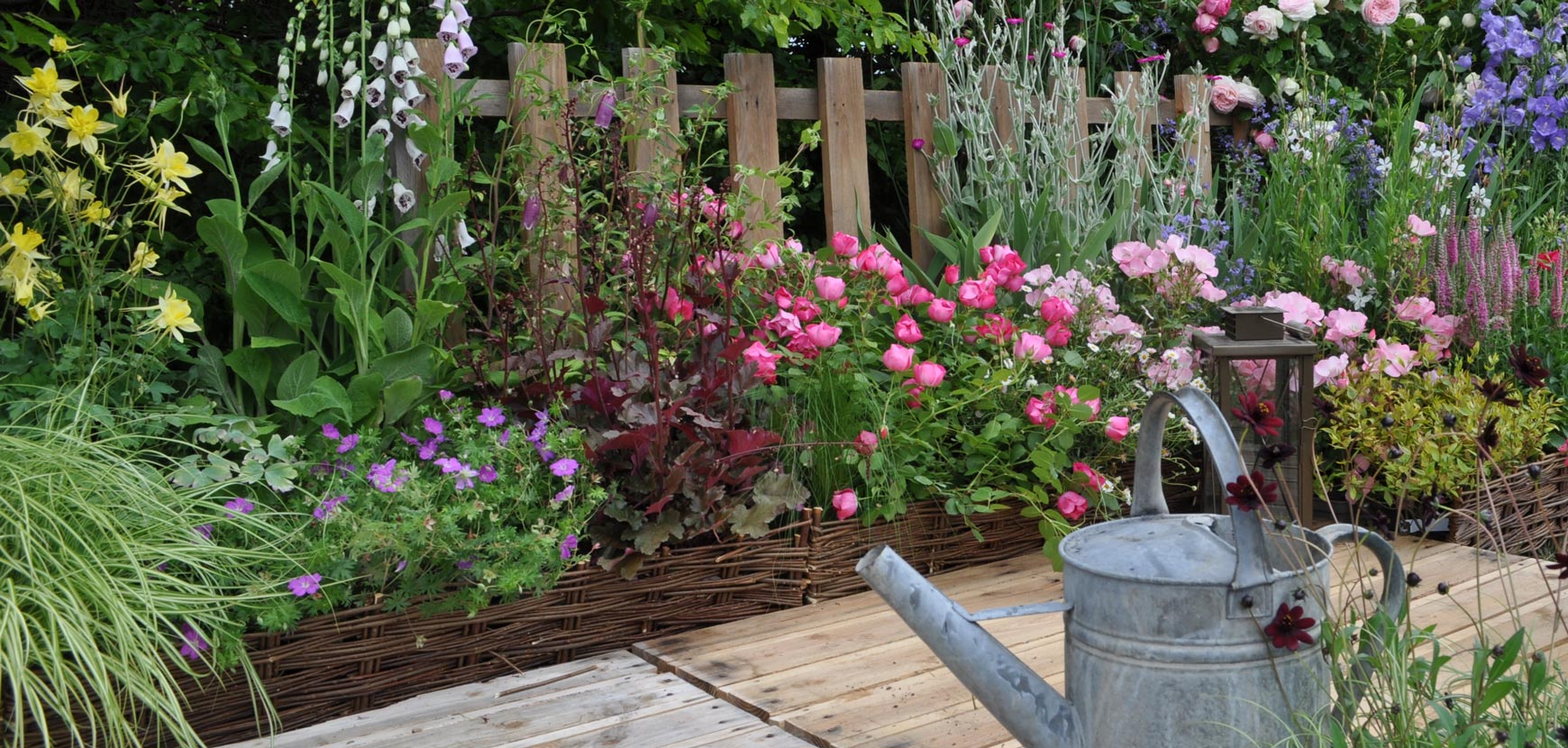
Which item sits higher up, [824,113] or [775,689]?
[824,113]

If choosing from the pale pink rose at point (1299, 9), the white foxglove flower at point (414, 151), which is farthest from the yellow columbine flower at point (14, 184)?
the pale pink rose at point (1299, 9)

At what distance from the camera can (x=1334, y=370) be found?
10.0 ft

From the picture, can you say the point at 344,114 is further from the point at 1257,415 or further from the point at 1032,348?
the point at 1257,415

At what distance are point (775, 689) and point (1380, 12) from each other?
3.74 meters

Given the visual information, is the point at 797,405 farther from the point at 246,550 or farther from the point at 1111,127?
the point at 1111,127

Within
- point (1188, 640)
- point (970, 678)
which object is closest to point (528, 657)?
point (970, 678)

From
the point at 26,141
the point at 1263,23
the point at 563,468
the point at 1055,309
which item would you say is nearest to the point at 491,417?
the point at 563,468

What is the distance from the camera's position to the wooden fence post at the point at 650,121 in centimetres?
292

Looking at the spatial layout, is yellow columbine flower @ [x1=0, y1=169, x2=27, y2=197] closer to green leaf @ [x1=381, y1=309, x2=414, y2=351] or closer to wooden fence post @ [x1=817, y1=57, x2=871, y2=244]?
green leaf @ [x1=381, y1=309, x2=414, y2=351]

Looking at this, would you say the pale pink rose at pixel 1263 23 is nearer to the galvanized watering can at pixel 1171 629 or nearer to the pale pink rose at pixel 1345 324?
the pale pink rose at pixel 1345 324

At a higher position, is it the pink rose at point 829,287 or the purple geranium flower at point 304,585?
the pink rose at point 829,287

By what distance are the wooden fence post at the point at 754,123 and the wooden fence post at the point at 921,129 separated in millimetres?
462

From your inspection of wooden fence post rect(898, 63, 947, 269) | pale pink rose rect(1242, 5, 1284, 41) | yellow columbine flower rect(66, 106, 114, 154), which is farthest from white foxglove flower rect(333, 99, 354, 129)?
pale pink rose rect(1242, 5, 1284, 41)

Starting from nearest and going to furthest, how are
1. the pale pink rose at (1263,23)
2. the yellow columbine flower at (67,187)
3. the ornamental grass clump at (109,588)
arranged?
the ornamental grass clump at (109,588) < the yellow columbine flower at (67,187) < the pale pink rose at (1263,23)
